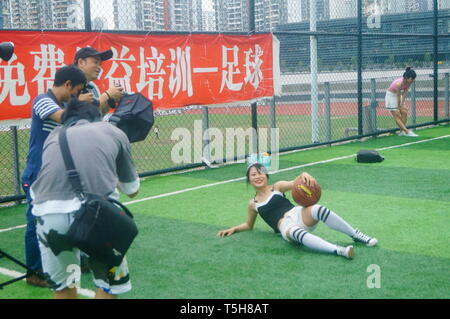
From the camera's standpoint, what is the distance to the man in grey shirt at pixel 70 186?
10.9ft

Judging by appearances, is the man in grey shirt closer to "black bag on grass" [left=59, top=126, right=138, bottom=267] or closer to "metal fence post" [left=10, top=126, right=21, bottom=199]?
"black bag on grass" [left=59, top=126, right=138, bottom=267]

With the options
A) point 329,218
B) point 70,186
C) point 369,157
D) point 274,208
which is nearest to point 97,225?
point 70,186

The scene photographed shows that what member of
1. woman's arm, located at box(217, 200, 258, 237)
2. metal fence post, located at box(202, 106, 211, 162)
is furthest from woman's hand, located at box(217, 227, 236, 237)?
metal fence post, located at box(202, 106, 211, 162)

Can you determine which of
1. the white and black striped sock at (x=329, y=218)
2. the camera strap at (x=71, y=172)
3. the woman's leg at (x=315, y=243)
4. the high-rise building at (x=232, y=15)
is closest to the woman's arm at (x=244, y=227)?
the woman's leg at (x=315, y=243)

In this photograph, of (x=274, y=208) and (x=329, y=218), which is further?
(x=274, y=208)

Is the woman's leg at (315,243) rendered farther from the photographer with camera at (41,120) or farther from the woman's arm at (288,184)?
the photographer with camera at (41,120)

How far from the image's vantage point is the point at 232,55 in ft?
34.1

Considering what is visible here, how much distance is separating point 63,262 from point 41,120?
1435mm

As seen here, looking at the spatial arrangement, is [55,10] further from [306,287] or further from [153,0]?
[306,287]

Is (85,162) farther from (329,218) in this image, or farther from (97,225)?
(329,218)

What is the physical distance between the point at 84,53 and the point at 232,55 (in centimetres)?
542

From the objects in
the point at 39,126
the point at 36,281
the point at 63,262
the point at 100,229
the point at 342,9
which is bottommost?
the point at 36,281

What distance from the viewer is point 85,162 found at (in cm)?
330

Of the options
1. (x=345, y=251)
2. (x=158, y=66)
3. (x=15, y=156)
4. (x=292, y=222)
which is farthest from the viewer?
(x=158, y=66)
